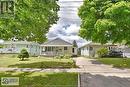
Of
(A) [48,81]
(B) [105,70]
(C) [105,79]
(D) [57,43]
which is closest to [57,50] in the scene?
(D) [57,43]

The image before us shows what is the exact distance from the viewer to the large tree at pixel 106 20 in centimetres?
3459

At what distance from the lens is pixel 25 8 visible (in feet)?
81.0

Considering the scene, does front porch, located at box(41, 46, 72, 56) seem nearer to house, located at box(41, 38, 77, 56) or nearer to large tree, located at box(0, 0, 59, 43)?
house, located at box(41, 38, 77, 56)

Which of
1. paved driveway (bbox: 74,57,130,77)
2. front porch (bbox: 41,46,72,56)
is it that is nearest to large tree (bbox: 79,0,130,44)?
paved driveway (bbox: 74,57,130,77)

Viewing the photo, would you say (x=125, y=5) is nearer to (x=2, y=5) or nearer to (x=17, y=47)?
(x=2, y=5)

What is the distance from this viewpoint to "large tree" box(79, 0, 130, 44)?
34.6 m

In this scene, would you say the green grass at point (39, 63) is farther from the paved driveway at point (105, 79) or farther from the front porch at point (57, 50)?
the front porch at point (57, 50)

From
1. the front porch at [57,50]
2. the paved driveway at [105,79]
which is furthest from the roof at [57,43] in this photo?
the paved driveway at [105,79]

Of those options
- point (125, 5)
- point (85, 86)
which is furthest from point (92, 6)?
point (85, 86)

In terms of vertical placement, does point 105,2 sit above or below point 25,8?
above

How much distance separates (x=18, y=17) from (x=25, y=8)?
1.00m

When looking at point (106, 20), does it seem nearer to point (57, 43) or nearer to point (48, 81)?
point (48, 81)

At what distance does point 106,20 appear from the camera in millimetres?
36531

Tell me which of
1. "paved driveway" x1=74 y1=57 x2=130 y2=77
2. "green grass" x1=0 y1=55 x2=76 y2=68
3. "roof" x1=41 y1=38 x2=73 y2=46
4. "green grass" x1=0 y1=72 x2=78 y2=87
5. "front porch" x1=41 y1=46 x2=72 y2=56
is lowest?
"green grass" x1=0 y1=72 x2=78 y2=87
